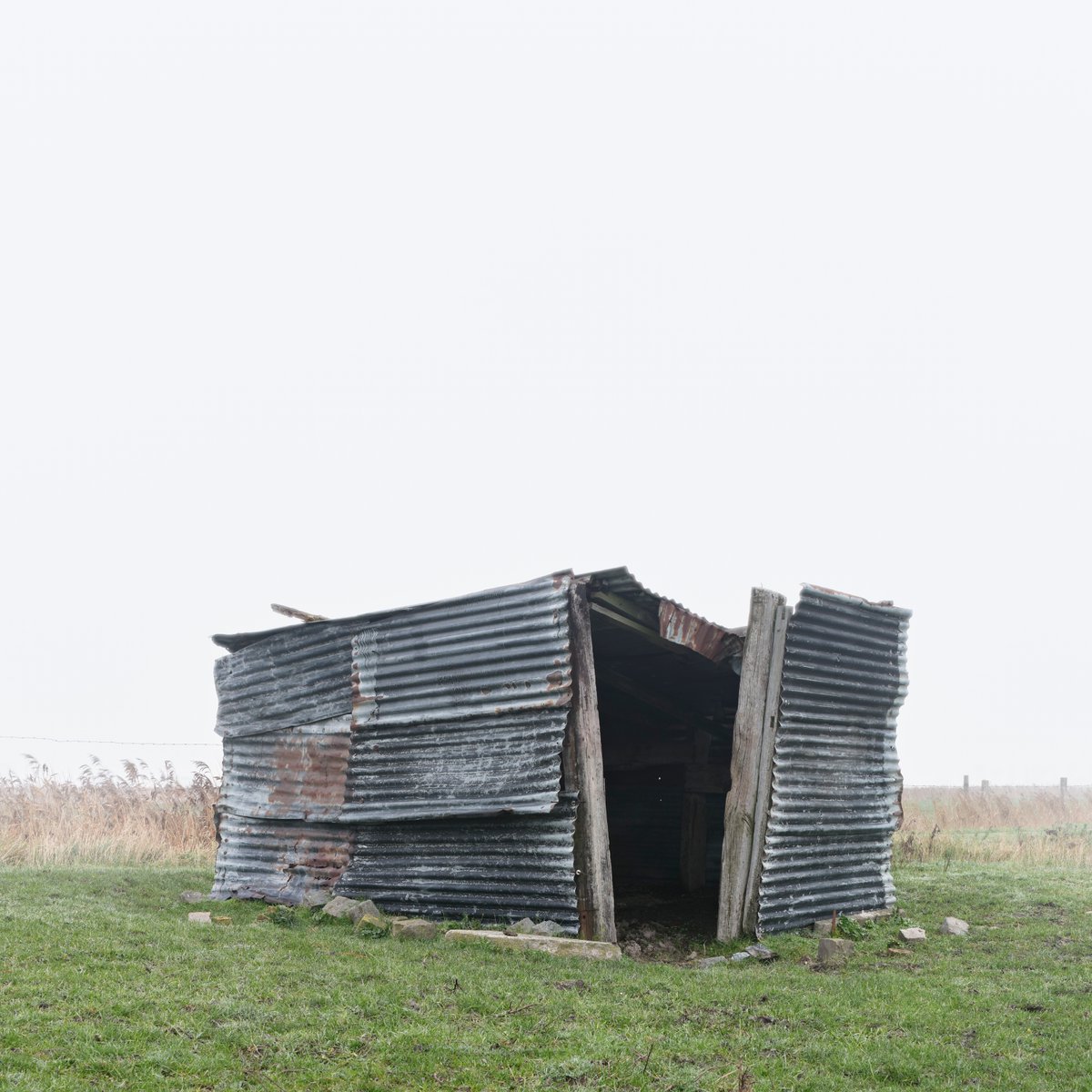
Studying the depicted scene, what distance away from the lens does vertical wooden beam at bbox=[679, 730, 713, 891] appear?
15.5 m

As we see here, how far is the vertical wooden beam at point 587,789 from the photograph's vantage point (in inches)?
396

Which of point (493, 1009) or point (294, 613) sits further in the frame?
point (294, 613)

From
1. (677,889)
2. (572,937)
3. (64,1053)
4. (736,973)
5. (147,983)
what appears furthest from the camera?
(677,889)

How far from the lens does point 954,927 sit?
11.0 metres

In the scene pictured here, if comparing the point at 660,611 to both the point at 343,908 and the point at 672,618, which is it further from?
the point at 343,908

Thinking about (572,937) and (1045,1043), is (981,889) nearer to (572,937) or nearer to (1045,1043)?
(572,937)

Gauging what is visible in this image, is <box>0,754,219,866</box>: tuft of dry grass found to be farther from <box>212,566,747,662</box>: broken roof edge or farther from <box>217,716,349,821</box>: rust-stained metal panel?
<box>212,566,747,662</box>: broken roof edge

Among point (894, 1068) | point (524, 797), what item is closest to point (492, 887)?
point (524, 797)

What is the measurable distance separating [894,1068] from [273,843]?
873cm

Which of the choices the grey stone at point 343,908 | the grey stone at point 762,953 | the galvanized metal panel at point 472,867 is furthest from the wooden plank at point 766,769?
the grey stone at point 343,908

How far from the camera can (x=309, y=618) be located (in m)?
13.3

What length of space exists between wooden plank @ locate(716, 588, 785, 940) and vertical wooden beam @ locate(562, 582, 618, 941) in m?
1.21

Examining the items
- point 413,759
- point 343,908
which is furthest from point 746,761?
point 343,908

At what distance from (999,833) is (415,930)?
18.6m
